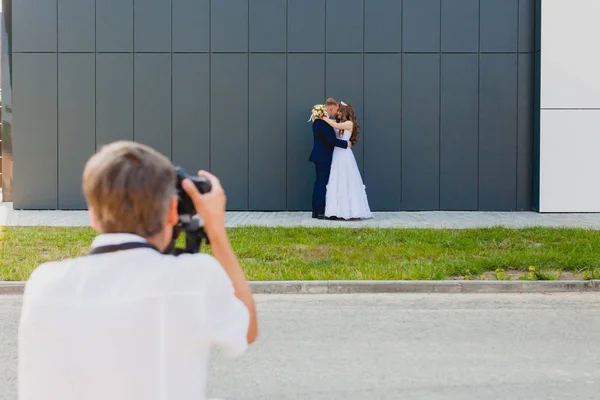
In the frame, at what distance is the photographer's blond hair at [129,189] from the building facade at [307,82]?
47.7 ft

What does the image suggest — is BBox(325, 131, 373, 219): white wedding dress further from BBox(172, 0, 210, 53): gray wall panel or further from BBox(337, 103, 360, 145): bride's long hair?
BBox(172, 0, 210, 53): gray wall panel

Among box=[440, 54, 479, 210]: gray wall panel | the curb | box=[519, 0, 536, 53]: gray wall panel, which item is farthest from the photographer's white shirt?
box=[519, 0, 536, 53]: gray wall panel

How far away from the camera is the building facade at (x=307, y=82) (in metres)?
16.4

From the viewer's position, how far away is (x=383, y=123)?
53.7ft

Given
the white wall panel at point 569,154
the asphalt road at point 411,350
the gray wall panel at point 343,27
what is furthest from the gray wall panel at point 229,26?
the asphalt road at point 411,350

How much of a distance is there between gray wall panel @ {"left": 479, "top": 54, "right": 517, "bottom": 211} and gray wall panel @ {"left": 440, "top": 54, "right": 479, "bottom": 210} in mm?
152

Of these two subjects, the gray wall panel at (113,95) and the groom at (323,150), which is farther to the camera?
the gray wall panel at (113,95)

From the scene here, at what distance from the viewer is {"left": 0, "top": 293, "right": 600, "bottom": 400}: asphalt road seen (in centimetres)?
473

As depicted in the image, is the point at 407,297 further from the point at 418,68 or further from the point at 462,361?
the point at 418,68

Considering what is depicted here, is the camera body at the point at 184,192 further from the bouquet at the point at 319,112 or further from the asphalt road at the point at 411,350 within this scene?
the bouquet at the point at 319,112

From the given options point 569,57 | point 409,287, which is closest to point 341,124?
point 569,57

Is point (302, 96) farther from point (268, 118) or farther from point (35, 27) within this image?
point (35, 27)

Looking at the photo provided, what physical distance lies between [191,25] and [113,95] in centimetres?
207

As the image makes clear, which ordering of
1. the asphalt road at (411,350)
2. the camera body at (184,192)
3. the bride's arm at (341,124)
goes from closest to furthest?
1. the camera body at (184,192)
2. the asphalt road at (411,350)
3. the bride's arm at (341,124)
